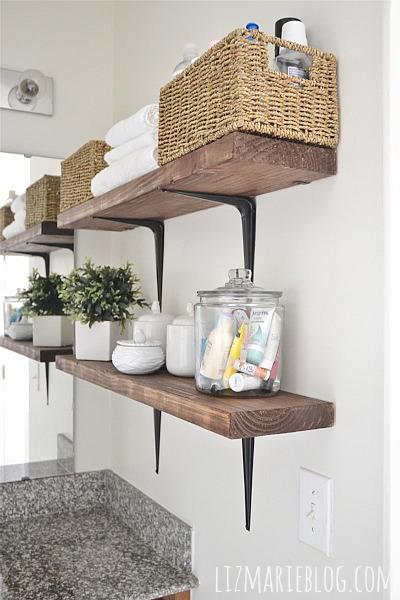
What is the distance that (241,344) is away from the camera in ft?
3.15

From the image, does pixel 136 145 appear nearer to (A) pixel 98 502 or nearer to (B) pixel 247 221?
(B) pixel 247 221

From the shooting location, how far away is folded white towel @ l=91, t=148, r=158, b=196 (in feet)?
3.76

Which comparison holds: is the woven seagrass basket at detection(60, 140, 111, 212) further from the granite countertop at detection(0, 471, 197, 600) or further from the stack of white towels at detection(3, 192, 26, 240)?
the granite countertop at detection(0, 471, 197, 600)

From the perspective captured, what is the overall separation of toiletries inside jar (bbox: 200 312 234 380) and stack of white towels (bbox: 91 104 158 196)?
35 centimetres

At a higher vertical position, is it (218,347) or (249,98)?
(249,98)

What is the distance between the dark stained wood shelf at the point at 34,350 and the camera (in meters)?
1.74

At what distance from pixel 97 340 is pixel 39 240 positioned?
48 cm

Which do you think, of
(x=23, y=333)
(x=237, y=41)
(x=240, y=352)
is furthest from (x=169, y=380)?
(x=23, y=333)

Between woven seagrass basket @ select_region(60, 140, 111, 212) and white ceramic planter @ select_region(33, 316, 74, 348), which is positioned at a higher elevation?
woven seagrass basket @ select_region(60, 140, 111, 212)

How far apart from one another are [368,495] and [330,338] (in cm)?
25

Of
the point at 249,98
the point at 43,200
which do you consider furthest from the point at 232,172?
the point at 43,200

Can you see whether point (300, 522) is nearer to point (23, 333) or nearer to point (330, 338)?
point (330, 338)

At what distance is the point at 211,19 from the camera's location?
135 cm

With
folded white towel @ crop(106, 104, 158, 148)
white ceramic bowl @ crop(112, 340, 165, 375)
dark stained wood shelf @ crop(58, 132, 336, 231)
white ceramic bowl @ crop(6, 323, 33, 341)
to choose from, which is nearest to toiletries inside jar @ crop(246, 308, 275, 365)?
dark stained wood shelf @ crop(58, 132, 336, 231)
